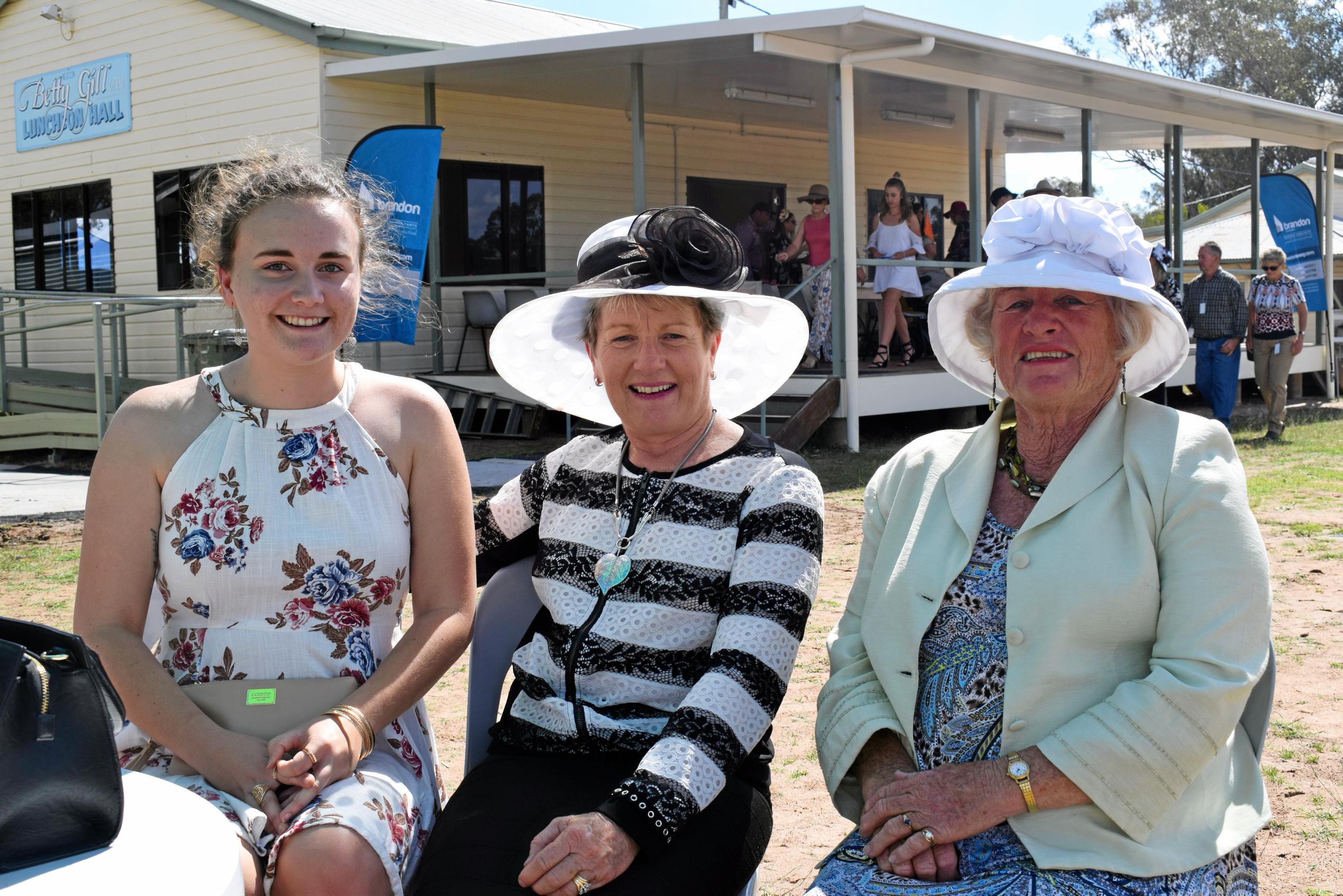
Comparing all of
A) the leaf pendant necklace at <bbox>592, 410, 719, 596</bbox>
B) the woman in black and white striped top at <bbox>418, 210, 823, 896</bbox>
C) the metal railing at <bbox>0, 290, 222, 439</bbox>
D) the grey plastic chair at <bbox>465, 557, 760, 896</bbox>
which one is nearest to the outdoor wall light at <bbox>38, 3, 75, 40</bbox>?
the metal railing at <bbox>0, 290, 222, 439</bbox>

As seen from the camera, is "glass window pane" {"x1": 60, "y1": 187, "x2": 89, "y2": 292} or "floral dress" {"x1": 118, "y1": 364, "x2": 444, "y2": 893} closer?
"floral dress" {"x1": 118, "y1": 364, "x2": 444, "y2": 893}

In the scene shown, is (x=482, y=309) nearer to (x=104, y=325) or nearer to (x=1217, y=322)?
(x=104, y=325)

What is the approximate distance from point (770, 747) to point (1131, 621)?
71 centimetres

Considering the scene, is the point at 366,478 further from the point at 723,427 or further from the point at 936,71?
the point at 936,71

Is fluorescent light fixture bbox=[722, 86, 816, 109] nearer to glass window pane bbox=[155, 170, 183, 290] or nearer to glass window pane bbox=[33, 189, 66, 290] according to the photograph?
glass window pane bbox=[155, 170, 183, 290]

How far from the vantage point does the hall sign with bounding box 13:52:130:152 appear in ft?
47.0

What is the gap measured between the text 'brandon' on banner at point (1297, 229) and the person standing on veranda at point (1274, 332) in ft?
13.6

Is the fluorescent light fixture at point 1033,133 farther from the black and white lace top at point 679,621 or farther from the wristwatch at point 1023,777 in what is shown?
the wristwatch at point 1023,777

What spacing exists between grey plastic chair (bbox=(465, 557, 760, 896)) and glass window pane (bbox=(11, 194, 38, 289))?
15643 mm

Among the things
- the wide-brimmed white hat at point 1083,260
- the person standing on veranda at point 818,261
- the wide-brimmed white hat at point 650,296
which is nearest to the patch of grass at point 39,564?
the wide-brimmed white hat at point 650,296

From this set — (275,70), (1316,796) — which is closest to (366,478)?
(1316,796)

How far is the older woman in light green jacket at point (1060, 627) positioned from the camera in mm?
1909

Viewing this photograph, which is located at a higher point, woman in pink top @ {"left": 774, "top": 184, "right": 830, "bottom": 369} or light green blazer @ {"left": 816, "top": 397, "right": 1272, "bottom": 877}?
woman in pink top @ {"left": 774, "top": 184, "right": 830, "bottom": 369}

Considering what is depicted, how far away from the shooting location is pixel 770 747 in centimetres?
230
